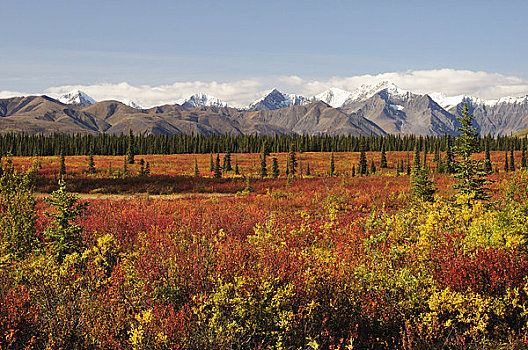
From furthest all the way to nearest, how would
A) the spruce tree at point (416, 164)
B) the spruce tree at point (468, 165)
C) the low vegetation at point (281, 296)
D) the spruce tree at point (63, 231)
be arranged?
the spruce tree at point (416, 164), the spruce tree at point (468, 165), the spruce tree at point (63, 231), the low vegetation at point (281, 296)

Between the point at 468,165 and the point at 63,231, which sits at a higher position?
the point at 468,165

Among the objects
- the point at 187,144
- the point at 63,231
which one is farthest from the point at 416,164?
the point at 187,144

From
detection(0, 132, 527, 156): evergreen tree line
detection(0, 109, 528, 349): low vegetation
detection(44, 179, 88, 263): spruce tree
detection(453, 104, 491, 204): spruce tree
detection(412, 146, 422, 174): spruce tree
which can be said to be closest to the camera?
detection(0, 109, 528, 349): low vegetation

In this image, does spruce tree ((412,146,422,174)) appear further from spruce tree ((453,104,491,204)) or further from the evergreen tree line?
the evergreen tree line

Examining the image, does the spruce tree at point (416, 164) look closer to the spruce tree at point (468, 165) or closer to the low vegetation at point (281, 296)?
the spruce tree at point (468, 165)

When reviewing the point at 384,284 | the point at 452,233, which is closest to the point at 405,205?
the point at 452,233

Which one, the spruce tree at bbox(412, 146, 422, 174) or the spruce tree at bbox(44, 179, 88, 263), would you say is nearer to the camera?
the spruce tree at bbox(44, 179, 88, 263)

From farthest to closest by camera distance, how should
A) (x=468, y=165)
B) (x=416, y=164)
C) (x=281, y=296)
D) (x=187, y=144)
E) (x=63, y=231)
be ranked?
(x=187, y=144) → (x=416, y=164) → (x=468, y=165) → (x=63, y=231) → (x=281, y=296)

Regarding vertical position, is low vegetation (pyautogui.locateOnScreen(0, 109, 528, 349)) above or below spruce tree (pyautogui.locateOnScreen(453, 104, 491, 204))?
below

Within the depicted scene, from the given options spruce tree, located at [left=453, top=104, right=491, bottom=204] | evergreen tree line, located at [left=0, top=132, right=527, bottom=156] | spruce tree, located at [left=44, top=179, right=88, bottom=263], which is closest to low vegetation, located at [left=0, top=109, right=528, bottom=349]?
spruce tree, located at [left=44, top=179, right=88, bottom=263]

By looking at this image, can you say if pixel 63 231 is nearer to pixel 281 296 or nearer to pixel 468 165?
pixel 281 296

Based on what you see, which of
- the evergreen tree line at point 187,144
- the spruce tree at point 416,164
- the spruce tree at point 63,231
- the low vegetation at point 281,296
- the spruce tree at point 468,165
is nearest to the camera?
the low vegetation at point 281,296

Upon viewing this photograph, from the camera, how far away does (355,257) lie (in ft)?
23.4

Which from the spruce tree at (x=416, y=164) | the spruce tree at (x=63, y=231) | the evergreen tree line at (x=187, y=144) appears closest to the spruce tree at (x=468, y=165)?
the spruce tree at (x=416, y=164)
